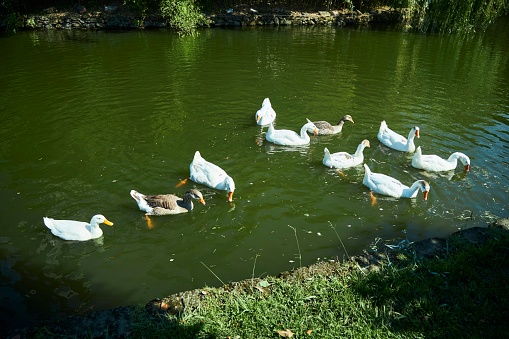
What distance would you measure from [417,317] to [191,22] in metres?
23.7

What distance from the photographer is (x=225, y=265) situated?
602 centimetres

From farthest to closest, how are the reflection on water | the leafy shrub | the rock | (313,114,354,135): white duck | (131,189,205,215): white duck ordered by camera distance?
1. the rock
2. the leafy shrub
3. (313,114,354,135): white duck
4. (131,189,205,215): white duck
5. the reflection on water

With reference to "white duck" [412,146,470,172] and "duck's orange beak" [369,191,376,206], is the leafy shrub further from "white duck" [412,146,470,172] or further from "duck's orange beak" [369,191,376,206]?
"duck's orange beak" [369,191,376,206]

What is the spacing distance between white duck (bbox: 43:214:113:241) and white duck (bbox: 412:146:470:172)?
6.48 m

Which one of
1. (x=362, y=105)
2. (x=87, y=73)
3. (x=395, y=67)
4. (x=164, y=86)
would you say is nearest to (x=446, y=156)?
(x=362, y=105)

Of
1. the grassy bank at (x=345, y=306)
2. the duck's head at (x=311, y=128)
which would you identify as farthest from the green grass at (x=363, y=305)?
the duck's head at (x=311, y=128)

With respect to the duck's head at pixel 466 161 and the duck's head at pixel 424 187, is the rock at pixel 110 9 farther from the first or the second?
the duck's head at pixel 424 187

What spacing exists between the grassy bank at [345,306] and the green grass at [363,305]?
11 mm

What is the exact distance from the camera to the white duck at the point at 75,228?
21.3 feet

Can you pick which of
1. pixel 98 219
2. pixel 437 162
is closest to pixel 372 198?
pixel 437 162

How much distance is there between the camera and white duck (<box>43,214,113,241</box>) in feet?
21.3

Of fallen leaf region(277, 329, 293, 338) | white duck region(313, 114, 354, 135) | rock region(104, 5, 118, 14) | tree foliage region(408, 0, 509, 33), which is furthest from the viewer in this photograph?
rock region(104, 5, 118, 14)

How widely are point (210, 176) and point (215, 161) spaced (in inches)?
48.2

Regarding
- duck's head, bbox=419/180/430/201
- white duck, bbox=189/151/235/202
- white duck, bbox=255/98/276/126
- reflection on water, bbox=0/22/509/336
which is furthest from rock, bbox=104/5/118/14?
duck's head, bbox=419/180/430/201
